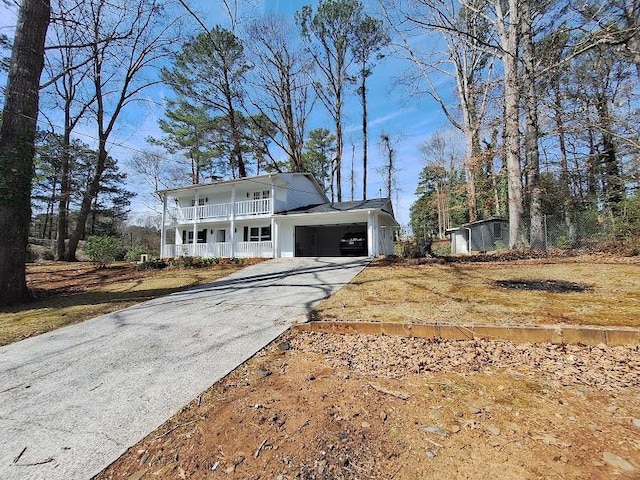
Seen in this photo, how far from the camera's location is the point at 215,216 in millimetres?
18047

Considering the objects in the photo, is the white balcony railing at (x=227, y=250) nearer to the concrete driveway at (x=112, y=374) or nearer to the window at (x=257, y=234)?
the window at (x=257, y=234)

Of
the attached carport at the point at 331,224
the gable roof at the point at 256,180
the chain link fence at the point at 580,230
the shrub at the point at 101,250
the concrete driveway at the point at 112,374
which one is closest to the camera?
the concrete driveway at the point at 112,374

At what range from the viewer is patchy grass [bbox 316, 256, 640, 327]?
3957mm

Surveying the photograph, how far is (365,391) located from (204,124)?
2221 cm

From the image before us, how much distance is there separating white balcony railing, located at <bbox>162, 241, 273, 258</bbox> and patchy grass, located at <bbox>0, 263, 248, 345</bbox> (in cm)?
288

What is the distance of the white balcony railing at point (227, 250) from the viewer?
16562 mm

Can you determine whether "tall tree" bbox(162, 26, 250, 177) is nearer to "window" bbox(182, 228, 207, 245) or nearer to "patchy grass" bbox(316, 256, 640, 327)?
"window" bbox(182, 228, 207, 245)

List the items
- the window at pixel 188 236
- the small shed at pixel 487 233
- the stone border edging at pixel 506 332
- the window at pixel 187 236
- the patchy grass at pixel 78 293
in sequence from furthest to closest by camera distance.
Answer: the small shed at pixel 487 233
the window at pixel 187 236
the window at pixel 188 236
the patchy grass at pixel 78 293
the stone border edging at pixel 506 332

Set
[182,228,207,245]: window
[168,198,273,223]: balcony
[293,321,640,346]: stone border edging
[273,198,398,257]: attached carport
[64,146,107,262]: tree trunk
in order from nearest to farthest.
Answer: [293,321,640,346]: stone border edging, [273,198,398,257]: attached carport, [168,198,273,223]: balcony, [64,146,107,262]: tree trunk, [182,228,207,245]: window

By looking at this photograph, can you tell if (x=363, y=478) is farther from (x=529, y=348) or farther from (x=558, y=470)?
(x=529, y=348)

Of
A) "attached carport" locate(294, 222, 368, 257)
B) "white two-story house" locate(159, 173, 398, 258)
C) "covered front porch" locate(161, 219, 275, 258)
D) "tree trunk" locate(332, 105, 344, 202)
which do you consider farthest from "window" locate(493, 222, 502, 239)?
"covered front porch" locate(161, 219, 275, 258)

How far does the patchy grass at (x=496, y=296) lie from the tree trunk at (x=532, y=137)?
215 cm

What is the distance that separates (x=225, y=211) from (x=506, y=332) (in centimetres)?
1672

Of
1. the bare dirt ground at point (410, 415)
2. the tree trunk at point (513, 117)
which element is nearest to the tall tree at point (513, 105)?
the tree trunk at point (513, 117)
